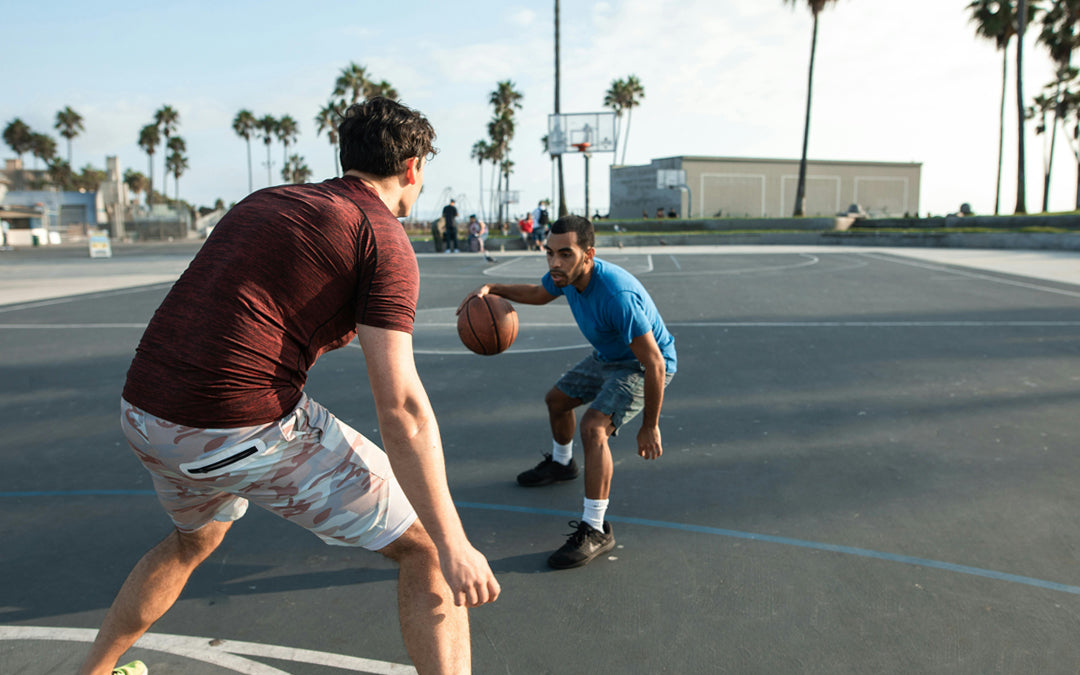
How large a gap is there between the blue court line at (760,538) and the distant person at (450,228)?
24.6m

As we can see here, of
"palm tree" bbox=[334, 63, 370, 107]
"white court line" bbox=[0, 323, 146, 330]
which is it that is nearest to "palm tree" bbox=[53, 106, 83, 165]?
"palm tree" bbox=[334, 63, 370, 107]

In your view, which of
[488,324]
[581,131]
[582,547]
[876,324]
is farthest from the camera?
[581,131]

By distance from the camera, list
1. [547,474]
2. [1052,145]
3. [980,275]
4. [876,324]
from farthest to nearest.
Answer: [1052,145]
[980,275]
[876,324]
[547,474]

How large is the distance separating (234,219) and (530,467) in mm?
3253

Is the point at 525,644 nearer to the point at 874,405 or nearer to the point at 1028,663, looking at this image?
the point at 1028,663

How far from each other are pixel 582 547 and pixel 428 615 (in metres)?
1.66

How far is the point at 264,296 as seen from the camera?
1.89m

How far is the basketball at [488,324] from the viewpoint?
4.36 metres

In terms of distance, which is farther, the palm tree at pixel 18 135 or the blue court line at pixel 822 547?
the palm tree at pixel 18 135

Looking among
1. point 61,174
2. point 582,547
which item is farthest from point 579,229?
point 61,174

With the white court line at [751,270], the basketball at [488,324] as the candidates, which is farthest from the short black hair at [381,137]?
the white court line at [751,270]

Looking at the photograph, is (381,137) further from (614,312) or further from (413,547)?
(614,312)

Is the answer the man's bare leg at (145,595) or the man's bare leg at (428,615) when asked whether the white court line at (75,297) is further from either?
the man's bare leg at (428,615)

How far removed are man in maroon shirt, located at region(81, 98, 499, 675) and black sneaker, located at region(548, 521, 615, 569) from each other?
4.91 ft
